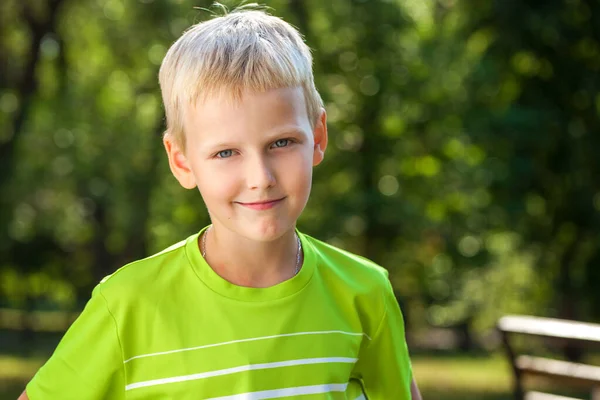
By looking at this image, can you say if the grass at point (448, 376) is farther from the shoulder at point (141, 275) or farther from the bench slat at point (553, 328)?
the shoulder at point (141, 275)

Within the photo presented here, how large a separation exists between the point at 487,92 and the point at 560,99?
114 cm

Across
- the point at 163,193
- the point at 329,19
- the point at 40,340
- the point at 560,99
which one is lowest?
the point at 40,340

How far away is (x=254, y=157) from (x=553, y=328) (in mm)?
3718

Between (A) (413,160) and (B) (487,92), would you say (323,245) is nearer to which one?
(B) (487,92)

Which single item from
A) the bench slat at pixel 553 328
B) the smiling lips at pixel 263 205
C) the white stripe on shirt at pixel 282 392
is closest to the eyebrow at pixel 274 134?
the smiling lips at pixel 263 205

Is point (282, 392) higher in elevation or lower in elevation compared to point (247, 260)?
lower

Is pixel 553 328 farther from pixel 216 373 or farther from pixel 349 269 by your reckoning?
pixel 216 373

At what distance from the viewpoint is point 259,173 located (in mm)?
1834

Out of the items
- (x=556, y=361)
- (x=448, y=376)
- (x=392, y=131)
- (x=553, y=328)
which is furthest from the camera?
(x=392, y=131)

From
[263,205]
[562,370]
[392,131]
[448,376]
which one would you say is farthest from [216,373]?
[392,131]

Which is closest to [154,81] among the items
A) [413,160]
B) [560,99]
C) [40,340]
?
[413,160]

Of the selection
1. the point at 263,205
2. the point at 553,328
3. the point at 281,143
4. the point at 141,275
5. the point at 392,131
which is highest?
the point at 281,143

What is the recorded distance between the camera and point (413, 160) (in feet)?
59.8

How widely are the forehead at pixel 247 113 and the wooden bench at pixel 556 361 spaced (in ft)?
10.5
